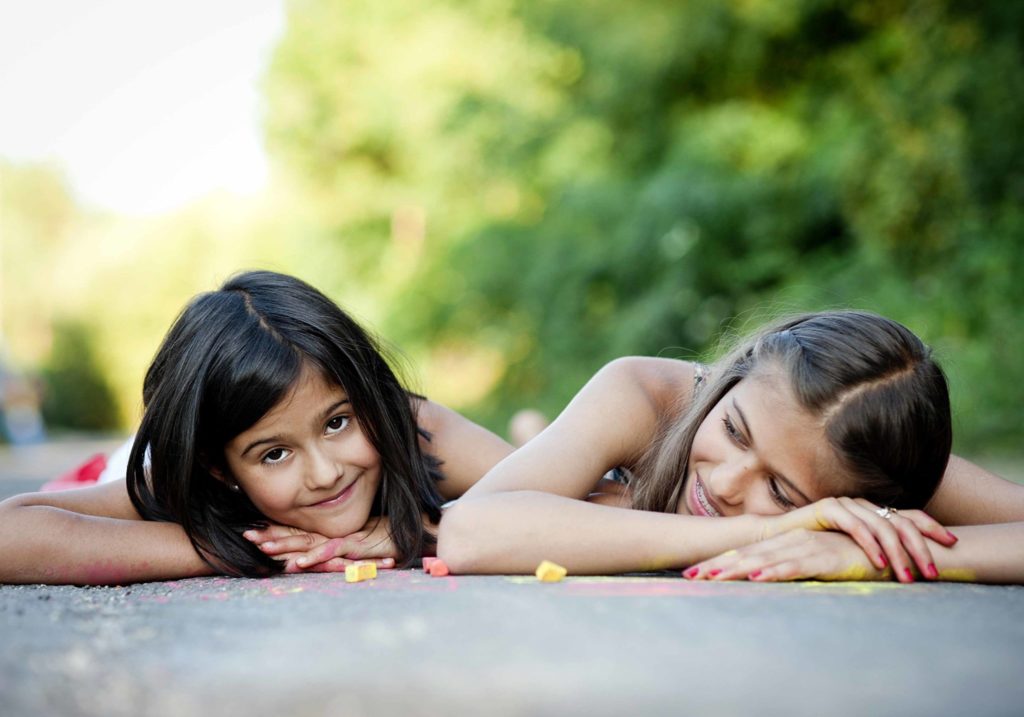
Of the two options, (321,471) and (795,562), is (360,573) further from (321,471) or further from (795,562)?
(795,562)

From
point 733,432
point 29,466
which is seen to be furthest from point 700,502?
point 29,466

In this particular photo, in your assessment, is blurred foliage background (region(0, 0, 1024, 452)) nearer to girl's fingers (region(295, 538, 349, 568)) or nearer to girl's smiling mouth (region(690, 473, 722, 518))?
girl's smiling mouth (region(690, 473, 722, 518))

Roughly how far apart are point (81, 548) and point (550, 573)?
1257mm

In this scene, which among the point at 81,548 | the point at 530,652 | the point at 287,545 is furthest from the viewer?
the point at 287,545

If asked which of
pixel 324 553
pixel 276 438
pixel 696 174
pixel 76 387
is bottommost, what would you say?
pixel 76 387

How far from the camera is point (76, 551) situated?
2.61m

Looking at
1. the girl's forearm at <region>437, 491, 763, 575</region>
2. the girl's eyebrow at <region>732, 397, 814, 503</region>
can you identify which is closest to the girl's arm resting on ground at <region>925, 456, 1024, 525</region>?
the girl's eyebrow at <region>732, 397, 814, 503</region>

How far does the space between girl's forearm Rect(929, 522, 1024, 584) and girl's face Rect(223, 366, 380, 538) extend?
157cm

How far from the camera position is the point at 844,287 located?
374 inches

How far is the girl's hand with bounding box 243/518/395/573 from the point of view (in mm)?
2814

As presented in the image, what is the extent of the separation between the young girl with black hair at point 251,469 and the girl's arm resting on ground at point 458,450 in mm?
204

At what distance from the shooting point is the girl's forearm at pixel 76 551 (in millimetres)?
2582

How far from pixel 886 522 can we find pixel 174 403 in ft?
6.31

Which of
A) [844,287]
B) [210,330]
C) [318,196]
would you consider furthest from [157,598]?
[318,196]
